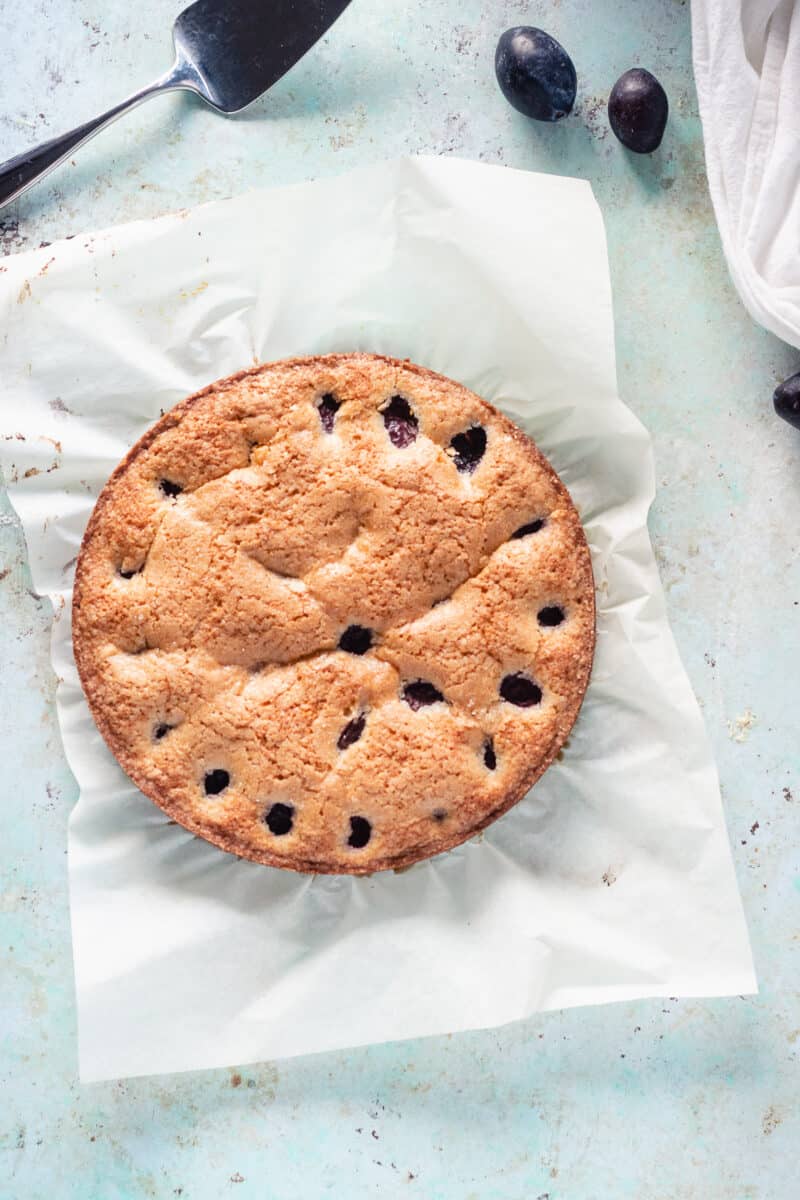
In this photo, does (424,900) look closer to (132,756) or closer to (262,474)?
(132,756)

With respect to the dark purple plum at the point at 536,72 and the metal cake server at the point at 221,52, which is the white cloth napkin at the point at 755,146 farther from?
the metal cake server at the point at 221,52

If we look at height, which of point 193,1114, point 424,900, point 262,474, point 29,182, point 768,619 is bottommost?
point 193,1114

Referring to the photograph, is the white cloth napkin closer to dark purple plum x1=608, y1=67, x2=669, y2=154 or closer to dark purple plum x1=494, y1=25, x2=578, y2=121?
dark purple plum x1=608, y1=67, x2=669, y2=154

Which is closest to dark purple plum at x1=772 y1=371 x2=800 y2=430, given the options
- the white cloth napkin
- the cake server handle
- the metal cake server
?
the white cloth napkin

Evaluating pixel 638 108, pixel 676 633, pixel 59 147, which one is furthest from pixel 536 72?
pixel 676 633

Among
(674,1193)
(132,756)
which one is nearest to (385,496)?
(132,756)

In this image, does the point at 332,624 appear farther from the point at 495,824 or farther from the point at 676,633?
the point at 676,633

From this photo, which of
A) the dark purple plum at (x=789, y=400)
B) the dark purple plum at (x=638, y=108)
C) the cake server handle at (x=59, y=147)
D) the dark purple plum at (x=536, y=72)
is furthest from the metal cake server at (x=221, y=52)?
the dark purple plum at (x=789, y=400)
